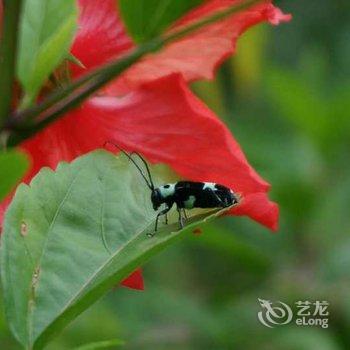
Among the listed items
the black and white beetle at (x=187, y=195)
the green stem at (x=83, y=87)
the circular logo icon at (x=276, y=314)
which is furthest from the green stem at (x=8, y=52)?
the circular logo icon at (x=276, y=314)

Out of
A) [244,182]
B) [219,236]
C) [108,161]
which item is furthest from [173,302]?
[108,161]

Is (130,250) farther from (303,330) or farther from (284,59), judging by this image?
(284,59)

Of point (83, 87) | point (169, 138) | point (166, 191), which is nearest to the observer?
point (83, 87)

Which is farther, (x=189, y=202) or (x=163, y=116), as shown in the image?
(x=163, y=116)

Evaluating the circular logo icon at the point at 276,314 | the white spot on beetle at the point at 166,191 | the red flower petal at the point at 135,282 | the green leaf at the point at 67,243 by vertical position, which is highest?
the green leaf at the point at 67,243

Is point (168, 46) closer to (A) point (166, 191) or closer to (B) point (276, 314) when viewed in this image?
(A) point (166, 191)

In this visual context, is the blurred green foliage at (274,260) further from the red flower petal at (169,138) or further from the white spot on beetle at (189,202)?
the white spot on beetle at (189,202)

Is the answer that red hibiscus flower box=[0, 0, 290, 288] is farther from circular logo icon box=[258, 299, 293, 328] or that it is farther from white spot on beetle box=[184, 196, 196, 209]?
circular logo icon box=[258, 299, 293, 328]

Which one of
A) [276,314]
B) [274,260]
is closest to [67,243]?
Result: [276,314]
